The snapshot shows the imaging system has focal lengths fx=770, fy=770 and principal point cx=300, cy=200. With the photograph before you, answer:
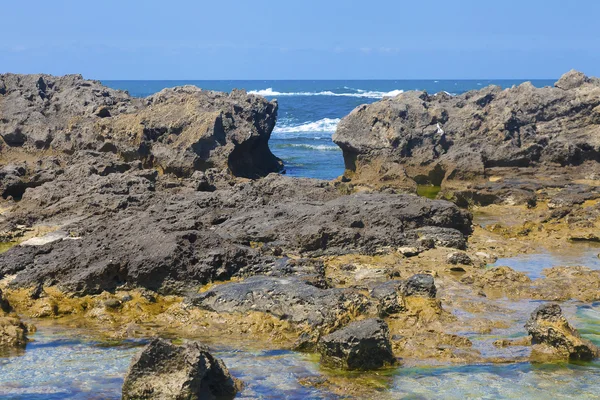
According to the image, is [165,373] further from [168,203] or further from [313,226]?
[168,203]

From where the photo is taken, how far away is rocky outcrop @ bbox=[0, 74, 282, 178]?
77.3 feet

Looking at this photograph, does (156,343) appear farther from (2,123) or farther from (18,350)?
(2,123)

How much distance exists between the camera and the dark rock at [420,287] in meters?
10.5

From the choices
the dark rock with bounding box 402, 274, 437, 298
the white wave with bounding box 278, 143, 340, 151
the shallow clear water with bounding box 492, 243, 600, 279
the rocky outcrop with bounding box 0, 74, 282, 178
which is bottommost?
the white wave with bounding box 278, 143, 340, 151

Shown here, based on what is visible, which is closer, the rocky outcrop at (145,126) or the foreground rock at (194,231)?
the foreground rock at (194,231)

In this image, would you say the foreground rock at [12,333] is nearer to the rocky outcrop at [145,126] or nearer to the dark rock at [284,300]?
the dark rock at [284,300]

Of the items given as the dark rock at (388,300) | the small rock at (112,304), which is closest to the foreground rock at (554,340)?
the dark rock at (388,300)

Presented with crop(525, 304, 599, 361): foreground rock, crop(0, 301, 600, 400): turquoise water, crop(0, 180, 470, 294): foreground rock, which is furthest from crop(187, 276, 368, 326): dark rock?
crop(525, 304, 599, 361): foreground rock

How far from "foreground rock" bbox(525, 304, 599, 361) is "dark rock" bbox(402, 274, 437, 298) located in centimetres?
175

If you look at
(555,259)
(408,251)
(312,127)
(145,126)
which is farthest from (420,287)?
(312,127)

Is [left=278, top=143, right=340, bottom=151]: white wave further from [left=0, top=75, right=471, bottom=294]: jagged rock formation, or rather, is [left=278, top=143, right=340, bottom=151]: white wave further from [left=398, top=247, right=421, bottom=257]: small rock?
[left=398, top=247, right=421, bottom=257]: small rock

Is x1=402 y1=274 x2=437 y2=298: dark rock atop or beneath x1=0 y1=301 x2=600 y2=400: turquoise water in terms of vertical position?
atop

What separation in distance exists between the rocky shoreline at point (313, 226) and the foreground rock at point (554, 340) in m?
0.02

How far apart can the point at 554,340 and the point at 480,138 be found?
53.9ft
